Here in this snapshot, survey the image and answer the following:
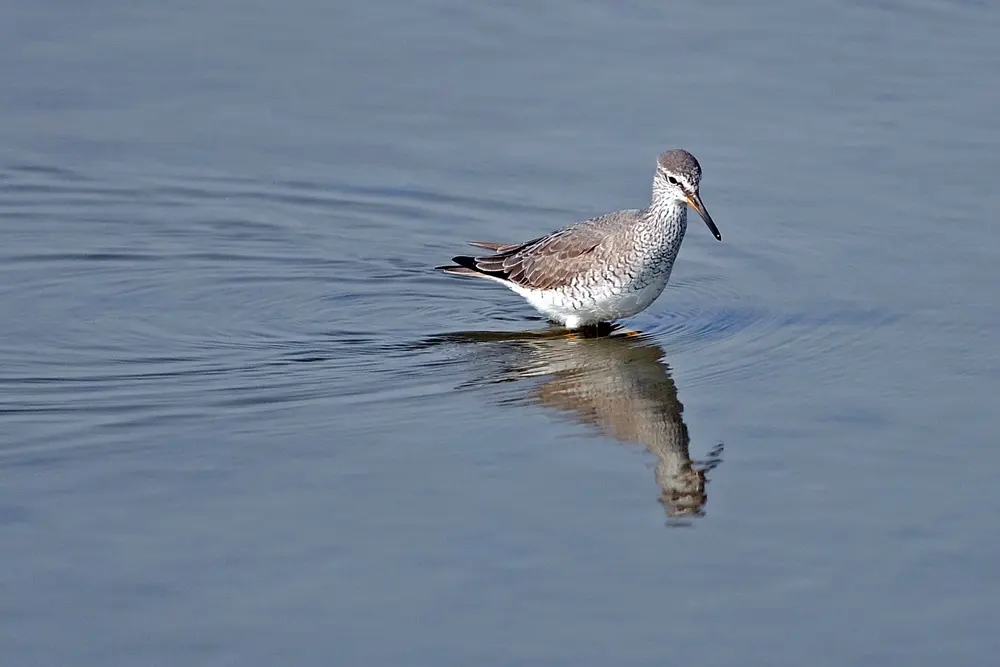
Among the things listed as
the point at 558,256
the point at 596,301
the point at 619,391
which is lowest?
the point at 619,391

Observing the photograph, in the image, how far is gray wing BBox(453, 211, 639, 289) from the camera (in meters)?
11.2

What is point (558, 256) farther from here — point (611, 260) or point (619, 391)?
point (619, 391)

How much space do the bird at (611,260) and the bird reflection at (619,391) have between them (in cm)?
25

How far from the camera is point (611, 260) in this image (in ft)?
36.5

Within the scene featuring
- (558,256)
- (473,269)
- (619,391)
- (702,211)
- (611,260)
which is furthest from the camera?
(473,269)

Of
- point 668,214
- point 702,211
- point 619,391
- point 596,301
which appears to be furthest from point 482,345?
point 702,211

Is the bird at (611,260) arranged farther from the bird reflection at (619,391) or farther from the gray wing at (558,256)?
the bird reflection at (619,391)

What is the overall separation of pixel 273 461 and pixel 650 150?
5941mm

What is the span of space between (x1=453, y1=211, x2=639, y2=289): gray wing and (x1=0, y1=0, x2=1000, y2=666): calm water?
38 cm

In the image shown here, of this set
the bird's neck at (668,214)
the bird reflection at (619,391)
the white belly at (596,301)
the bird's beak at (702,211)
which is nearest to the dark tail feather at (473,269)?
the white belly at (596,301)

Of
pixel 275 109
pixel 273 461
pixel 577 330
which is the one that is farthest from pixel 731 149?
pixel 273 461

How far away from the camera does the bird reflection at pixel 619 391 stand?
8594mm

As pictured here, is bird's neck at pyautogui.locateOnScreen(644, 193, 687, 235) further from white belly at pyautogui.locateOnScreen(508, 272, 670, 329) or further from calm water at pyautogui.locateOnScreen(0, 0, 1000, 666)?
calm water at pyautogui.locateOnScreen(0, 0, 1000, 666)

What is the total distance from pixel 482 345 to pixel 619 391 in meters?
1.23
